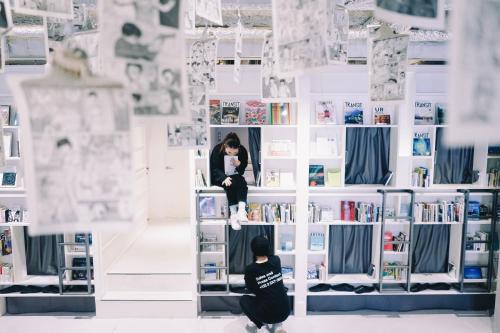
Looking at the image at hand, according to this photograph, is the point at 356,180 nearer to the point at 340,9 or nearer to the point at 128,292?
the point at 340,9

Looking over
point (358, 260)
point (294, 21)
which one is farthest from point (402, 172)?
point (294, 21)

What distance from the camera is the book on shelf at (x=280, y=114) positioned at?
16.0 ft

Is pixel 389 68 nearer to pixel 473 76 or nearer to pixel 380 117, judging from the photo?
pixel 473 76

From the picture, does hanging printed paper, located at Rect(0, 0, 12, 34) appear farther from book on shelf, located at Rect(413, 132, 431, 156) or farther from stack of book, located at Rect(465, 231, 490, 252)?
stack of book, located at Rect(465, 231, 490, 252)

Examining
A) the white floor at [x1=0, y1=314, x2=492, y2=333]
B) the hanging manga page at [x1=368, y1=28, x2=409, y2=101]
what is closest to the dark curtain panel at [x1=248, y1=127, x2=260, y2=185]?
the white floor at [x1=0, y1=314, x2=492, y2=333]

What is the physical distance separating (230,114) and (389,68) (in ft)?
9.45

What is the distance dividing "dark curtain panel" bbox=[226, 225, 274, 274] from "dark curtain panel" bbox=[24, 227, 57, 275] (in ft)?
7.92

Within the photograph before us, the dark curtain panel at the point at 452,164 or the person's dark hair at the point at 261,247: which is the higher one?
the dark curtain panel at the point at 452,164

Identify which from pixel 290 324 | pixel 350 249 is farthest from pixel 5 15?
pixel 350 249

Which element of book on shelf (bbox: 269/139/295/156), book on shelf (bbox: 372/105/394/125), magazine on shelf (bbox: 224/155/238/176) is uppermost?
book on shelf (bbox: 372/105/394/125)

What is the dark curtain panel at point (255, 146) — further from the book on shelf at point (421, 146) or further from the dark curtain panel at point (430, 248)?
the dark curtain panel at point (430, 248)

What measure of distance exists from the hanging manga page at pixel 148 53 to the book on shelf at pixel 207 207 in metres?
3.68

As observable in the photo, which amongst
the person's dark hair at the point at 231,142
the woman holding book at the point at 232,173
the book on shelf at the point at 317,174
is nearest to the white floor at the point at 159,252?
the woman holding book at the point at 232,173

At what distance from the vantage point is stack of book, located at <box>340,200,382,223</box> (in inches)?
197
